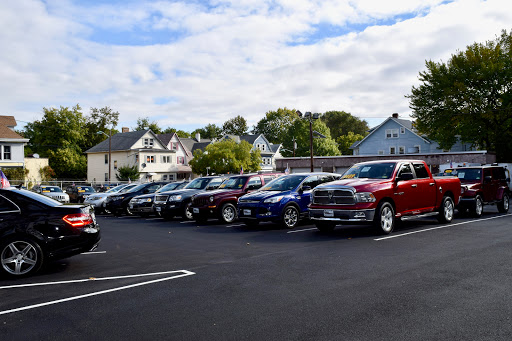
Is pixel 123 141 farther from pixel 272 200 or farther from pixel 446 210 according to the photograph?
pixel 446 210

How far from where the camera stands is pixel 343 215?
446 inches

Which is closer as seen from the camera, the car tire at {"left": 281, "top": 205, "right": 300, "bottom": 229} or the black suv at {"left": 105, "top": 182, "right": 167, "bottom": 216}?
the car tire at {"left": 281, "top": 205, "right": 300, "bottom": 229}

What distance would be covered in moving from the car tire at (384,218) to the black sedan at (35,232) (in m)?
6.89

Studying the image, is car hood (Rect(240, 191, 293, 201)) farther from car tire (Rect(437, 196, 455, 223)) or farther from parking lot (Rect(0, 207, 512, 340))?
car tire (Rect(437, 196, 455, 223))

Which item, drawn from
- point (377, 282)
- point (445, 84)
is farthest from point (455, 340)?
point (445, 84)

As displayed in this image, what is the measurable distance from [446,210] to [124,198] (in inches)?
611

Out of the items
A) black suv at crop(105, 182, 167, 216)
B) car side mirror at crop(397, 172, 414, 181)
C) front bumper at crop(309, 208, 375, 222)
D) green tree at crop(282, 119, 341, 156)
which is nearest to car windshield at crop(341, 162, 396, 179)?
car side mirror at crop(397, 172, 414, 181)

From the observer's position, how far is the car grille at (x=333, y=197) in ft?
37.2

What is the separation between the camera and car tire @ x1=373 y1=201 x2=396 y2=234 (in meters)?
11.3

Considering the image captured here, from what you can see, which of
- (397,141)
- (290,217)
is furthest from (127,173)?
(290,217)

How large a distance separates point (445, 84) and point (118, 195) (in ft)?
112

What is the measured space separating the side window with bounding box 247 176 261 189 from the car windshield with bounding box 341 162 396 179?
15.6ft

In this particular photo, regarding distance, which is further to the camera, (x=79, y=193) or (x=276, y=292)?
(x=79, y=193)

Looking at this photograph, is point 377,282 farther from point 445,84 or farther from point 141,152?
point 141,152
